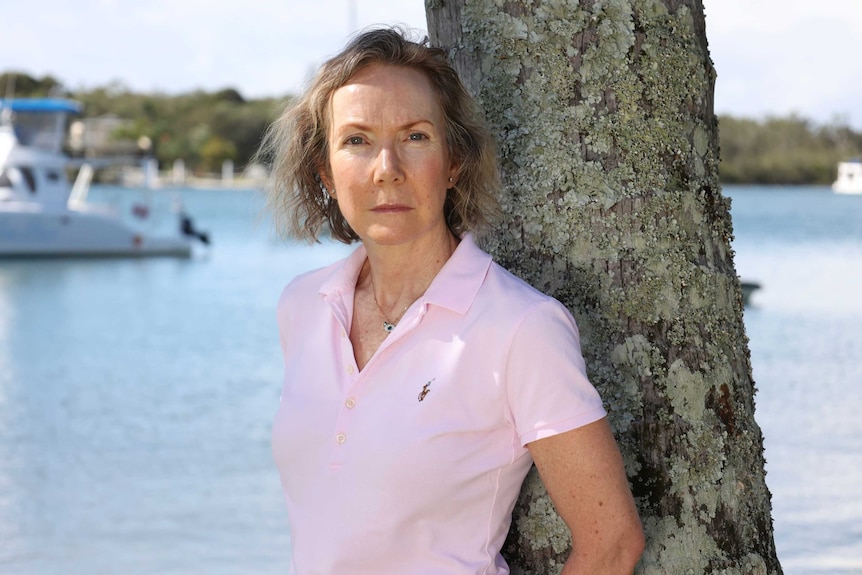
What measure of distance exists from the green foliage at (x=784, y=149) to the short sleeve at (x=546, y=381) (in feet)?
272

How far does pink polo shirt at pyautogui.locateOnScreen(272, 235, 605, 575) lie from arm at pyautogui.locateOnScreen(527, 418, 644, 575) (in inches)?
1.2

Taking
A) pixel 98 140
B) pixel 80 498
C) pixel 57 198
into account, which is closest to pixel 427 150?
pixel 80 498

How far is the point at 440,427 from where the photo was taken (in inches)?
63.3

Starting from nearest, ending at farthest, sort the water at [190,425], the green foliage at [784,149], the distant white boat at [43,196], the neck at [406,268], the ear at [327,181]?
the neck at [406,268] → the ear at [327,181] → the water at [190,425] → the distant white boat at [43,196] → the green foliage at [784,149]

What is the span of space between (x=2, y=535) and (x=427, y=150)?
17.2 ft

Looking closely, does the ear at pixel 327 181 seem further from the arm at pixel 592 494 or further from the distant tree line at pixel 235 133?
the distant tree line at pixel 235 133

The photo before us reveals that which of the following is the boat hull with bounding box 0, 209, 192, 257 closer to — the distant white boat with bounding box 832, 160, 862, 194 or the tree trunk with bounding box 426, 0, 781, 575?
the tree trunk with bounding box 426, 0, 781, 575

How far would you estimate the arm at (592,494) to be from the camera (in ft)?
5.11

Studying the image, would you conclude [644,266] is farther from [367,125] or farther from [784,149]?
[784,149]

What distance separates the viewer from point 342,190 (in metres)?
1.81

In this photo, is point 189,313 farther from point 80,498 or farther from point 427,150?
point 427,150

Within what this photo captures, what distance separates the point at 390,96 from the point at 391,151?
86mm

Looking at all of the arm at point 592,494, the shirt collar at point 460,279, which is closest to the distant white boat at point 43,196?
the shirt collar at point 460,279

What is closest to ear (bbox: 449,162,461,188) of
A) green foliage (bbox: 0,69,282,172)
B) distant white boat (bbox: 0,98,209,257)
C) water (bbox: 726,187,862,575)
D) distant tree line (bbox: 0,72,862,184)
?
water (bbox: 726,187,862,575)
